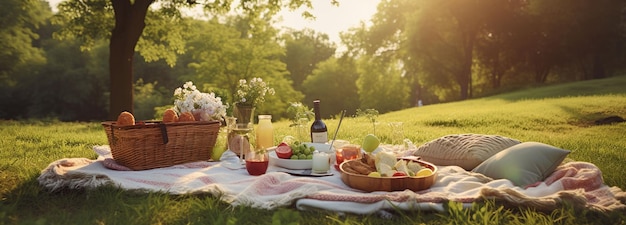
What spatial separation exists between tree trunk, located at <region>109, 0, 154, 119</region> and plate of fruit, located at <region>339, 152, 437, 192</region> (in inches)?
399

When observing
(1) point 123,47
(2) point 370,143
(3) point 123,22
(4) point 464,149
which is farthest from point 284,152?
(3) point 123,22

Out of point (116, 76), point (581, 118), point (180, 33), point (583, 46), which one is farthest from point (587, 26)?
point (116, 76)

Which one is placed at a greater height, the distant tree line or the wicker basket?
the distant tree line

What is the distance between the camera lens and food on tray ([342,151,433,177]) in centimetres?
362

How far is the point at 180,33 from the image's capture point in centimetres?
1612

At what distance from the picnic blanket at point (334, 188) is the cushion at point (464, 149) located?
27 cm

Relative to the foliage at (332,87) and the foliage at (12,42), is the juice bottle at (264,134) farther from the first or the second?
the foliage at (332,87)

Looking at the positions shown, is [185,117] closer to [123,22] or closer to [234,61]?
[123,22]

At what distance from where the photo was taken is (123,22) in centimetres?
1228

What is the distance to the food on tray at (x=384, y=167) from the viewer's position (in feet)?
11.9

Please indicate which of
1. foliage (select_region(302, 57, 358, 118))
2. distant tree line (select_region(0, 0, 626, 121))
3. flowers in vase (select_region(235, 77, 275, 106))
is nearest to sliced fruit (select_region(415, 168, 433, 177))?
flowers in vase (select_region(235, 77, 275, 106))

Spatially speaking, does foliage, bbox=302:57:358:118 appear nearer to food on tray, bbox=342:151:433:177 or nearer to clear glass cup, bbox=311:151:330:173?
clear glass cup, bbox=311:151:330:173

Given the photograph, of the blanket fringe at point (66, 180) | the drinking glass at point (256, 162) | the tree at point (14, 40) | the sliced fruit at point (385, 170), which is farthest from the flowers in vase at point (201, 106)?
the tree at point (14, 40)

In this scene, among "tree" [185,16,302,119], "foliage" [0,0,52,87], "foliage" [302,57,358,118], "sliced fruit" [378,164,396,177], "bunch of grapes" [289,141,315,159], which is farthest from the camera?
"foliage" [302,57,358,118]
